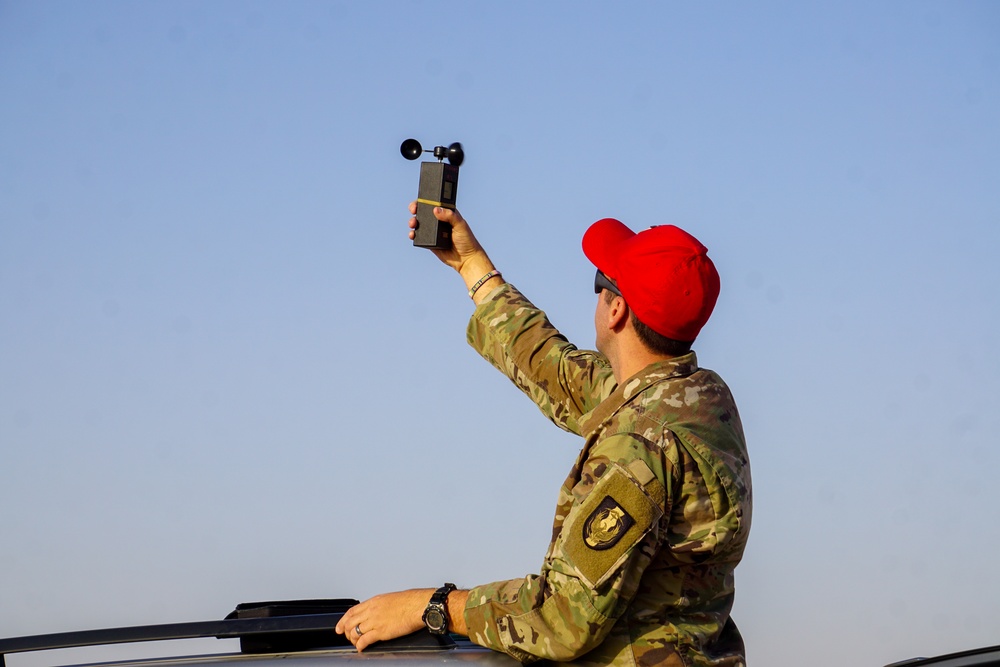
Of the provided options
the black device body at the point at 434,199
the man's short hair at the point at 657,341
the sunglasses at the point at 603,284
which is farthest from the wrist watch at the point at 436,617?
the black device body at the point at 434,199

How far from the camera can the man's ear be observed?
12.2 feet

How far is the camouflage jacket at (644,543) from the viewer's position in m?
3.14

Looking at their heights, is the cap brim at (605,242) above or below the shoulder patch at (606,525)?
above

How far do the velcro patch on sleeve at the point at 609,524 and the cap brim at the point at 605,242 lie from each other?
86 cm

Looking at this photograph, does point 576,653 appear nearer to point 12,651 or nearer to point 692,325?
point 692,325

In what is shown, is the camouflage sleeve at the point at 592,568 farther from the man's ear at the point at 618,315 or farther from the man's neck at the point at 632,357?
the man's ear at the point at 618,315

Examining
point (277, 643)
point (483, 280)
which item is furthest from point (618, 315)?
point (277, 643)

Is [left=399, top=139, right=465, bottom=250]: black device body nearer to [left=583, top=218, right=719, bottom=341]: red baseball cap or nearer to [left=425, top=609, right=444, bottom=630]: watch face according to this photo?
[left=583, top=218, right=719, bottom=341]: red baseball cap

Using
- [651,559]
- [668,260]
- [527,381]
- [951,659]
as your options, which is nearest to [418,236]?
[527,381]

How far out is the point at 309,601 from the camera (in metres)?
3.54

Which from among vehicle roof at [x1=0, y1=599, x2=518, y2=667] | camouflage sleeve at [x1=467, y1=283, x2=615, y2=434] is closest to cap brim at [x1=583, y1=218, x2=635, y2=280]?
camouflage sleeve at [x1=467, y1=283, x2=615, y2=434]

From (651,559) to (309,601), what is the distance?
3.47 feet

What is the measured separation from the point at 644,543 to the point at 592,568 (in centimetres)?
16

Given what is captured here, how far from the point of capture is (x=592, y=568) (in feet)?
10.3
